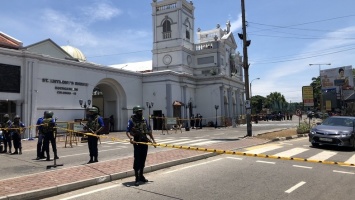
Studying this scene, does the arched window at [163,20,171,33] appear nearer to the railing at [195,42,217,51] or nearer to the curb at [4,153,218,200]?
the railing at [195,42,217,51]

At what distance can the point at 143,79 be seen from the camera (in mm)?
38438

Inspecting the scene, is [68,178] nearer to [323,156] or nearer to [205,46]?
[323,156]

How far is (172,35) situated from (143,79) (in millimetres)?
8983

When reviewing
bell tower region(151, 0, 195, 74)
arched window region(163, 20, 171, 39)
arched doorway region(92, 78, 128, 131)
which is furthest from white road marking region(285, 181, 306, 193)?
arched window region(163, 20, 171, 39)

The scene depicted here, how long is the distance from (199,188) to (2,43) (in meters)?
22.4

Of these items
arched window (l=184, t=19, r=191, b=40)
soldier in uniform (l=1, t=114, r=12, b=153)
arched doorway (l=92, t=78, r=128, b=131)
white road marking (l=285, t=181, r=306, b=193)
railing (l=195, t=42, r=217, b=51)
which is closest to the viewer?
white road marking (l=285, t=181, r=306, b=193)

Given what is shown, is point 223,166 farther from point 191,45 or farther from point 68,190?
point 191,45

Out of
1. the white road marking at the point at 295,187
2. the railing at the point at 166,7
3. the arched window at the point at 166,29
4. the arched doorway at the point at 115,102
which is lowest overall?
the white road marking at the point at 295,187

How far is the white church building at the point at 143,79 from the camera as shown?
2339 cm

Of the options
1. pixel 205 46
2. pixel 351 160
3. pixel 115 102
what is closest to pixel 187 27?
pixel 205 46

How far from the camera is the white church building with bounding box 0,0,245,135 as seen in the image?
2339 centimetres

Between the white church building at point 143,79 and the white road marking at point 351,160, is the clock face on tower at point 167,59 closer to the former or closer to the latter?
the white church building at point 143,79

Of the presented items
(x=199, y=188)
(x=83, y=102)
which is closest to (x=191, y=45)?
(x=83, y=102)

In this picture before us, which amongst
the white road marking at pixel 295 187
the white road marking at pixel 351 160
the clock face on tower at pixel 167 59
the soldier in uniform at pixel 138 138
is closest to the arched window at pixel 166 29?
the clock face on tower at pixel 167 59
